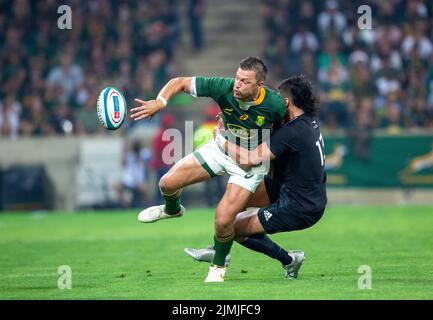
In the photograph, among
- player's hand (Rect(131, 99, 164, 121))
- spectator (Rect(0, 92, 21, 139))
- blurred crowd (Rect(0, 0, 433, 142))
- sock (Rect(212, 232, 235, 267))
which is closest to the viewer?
player's hand (Rect(131, 99, 164, 121))

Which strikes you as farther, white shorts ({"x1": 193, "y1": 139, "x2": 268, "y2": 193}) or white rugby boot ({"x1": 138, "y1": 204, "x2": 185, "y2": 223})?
white rugby boot ({"x1": 138, "y1": 204, "x2": 185, "y2": 223})

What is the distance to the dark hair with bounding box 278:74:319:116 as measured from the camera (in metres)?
9.73

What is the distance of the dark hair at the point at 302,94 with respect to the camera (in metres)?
9.73

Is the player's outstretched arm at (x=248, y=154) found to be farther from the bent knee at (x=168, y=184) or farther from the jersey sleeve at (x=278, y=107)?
the bent knee at (x=168, y=184)

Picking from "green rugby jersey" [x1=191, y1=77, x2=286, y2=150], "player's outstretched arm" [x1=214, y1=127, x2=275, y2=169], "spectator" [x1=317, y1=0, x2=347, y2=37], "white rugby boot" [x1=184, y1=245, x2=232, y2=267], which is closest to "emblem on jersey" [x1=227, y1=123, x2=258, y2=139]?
"green rugby jersey" [x1=191, y1=77, x2=286, y2=150]

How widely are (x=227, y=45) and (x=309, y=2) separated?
3096 mm

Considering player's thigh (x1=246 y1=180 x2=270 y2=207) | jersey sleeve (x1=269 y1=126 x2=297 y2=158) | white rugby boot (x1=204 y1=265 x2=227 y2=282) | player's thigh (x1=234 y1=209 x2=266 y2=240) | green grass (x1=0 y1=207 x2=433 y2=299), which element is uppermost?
jersey sleeve (x1=269 y1=126 x2=297 y2=158)

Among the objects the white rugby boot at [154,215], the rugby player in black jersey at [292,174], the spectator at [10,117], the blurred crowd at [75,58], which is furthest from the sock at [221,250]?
the spectator at [10,117]

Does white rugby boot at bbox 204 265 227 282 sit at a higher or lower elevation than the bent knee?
lower

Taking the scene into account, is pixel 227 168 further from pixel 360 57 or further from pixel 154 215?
pixel 360 57

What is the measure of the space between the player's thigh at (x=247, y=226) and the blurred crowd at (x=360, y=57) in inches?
472

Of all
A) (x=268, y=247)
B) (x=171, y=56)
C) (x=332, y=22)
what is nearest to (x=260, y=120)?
(x=268, y=247)

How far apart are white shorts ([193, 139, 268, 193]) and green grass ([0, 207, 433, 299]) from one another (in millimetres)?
1018

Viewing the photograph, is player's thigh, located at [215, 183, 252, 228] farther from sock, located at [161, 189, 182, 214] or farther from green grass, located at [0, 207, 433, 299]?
sock, located at [161, 189, 182, 214]
